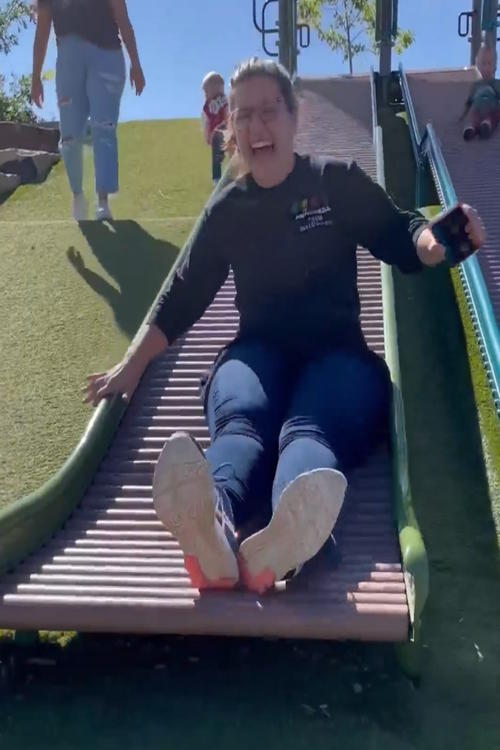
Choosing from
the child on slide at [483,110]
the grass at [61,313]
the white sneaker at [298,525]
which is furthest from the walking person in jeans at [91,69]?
the white sneaker at [298,525]

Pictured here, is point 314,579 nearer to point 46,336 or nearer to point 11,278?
point 46,336

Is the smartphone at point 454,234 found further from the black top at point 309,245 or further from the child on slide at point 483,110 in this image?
the child on slide at point 483,110

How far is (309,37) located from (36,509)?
1209 centimetres

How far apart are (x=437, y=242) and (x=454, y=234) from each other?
0.05 meters

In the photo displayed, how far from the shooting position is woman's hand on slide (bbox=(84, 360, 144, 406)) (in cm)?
289

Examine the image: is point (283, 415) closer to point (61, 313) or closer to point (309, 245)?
point (309, 245)

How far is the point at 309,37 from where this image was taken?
13.4 meters

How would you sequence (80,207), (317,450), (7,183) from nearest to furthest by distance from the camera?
(317,450)
(80,207)
(7,183)

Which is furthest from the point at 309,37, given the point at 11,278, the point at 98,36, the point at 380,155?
the point at 11,278

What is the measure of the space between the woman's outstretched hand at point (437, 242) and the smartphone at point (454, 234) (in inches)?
0.4

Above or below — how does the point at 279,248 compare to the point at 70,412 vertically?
above

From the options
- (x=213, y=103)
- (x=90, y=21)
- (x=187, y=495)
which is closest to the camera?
(x=187, y=495)

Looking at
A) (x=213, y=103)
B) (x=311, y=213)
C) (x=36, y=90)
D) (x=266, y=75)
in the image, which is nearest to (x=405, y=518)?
(x=311, y=213)

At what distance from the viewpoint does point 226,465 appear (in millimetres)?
2426
